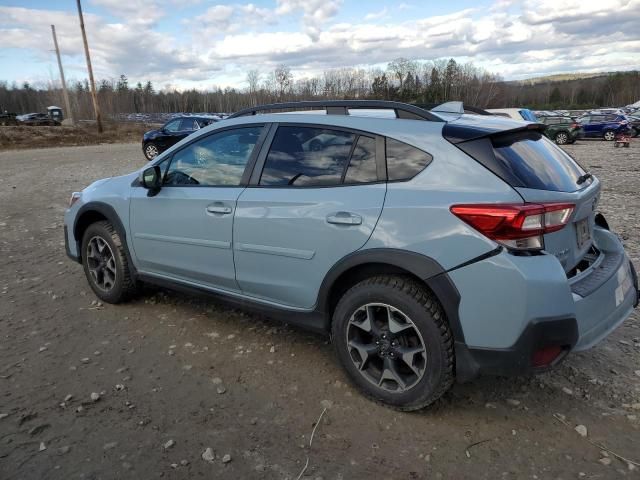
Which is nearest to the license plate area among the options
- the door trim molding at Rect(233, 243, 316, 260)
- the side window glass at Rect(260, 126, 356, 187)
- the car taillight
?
the car taillight

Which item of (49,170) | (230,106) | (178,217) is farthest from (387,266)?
(230,106)

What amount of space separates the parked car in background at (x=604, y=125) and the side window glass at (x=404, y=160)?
26.8 m

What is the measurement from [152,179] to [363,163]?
1876 millimetres

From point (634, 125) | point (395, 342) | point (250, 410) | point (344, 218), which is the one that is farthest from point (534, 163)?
point (634, 125)

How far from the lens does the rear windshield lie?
256 cm

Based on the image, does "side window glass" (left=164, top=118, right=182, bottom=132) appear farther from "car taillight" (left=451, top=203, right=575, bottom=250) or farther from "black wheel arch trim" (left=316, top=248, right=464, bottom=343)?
"car taillight" (left=451, top=203, right=575, bottom=250)

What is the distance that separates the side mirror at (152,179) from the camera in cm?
392

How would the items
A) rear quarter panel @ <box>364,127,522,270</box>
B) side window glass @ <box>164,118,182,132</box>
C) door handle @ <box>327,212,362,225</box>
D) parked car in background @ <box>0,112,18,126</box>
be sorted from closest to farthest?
rear quarter panel @ <box>364,127,522,270</box> → door handle @ <box>327,212,362,225</box> → side window glass @ <box>164,118,182,132</box> → parked car in background @ <box>0,112,18,126</box>

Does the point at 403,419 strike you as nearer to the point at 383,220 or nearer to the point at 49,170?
the point at 383,220

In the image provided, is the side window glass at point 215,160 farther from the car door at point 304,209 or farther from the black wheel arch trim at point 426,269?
the black wheel arch trim at point 426,269

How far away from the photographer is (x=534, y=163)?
272 centimetres

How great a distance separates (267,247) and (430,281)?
113 cm

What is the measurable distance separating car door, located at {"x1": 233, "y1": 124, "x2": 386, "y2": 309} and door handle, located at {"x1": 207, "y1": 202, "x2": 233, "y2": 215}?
10cm

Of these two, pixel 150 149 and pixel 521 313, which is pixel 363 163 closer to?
pixel 521 313
